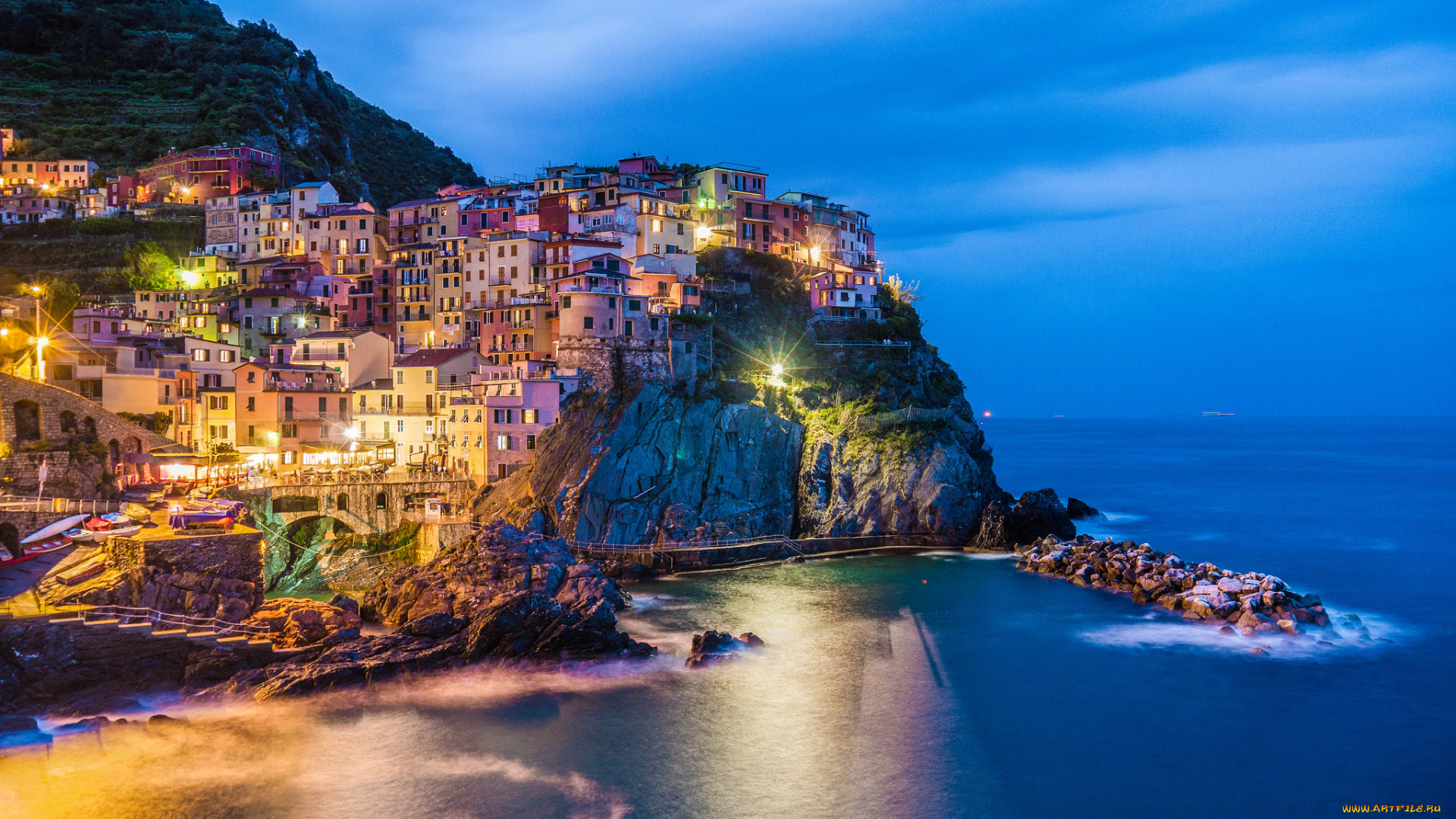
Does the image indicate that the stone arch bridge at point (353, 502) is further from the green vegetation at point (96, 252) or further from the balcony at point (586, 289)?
the green vegetation at point (96, 252)

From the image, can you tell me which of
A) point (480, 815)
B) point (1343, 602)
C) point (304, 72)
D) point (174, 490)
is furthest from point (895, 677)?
point (304, 72)

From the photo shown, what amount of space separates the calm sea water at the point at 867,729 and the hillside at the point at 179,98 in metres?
77.7

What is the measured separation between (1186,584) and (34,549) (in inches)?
1837

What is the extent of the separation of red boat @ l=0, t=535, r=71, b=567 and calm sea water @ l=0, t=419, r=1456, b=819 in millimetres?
8823

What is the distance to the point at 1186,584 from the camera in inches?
1720

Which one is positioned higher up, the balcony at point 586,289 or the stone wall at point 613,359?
the balcony at point 586,289

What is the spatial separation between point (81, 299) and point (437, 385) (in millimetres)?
31959

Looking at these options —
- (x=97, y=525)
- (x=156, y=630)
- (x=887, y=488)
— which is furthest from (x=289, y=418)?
(x=887, y=488)

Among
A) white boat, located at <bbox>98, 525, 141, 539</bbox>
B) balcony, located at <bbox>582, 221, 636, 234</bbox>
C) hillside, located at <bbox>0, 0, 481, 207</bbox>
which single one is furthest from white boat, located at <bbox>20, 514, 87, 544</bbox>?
hillside, located at <bbox>0, 0, 481, 207</bbox>

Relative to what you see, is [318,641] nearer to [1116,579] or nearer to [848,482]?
[848,482]

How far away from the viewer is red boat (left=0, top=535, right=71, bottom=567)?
31847 millimetres

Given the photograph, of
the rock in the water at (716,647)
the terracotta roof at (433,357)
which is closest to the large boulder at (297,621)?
the rock in the water at (716,647)

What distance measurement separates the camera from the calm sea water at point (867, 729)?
24500 mm

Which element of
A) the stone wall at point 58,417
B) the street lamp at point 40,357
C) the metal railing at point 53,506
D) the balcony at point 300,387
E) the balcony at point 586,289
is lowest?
the metal railing at point 53,506
